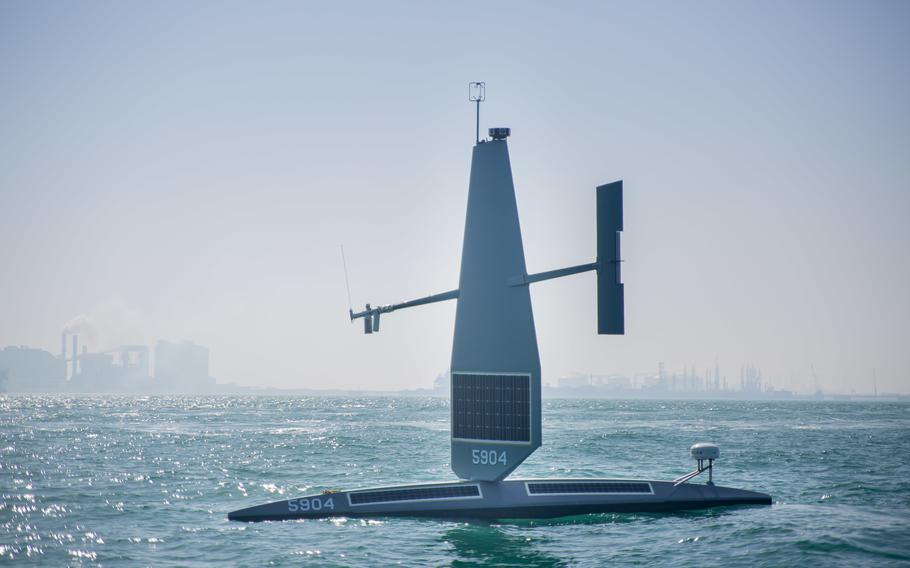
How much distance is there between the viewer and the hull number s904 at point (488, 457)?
3041cm

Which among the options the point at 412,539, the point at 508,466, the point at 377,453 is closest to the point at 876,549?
the point at 508,466

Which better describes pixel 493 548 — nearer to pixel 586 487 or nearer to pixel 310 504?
pixel 586 487

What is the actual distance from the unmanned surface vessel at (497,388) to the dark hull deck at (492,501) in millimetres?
34

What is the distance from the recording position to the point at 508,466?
3033 cm

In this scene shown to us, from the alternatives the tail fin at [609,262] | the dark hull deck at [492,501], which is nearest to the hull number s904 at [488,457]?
the dark hull deck at [492,501]

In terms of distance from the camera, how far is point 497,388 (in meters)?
30.5

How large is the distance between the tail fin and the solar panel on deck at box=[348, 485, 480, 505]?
7046 mm

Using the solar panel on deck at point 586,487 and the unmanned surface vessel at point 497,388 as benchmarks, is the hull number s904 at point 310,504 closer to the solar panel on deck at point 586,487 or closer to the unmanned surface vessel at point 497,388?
the unmanned surface vessel at point 497,388

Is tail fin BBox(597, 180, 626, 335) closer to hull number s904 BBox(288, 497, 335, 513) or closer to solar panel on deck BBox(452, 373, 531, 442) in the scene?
solar panel on deck BBox(452, 373, 531, 442)

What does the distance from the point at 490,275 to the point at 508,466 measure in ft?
21.3

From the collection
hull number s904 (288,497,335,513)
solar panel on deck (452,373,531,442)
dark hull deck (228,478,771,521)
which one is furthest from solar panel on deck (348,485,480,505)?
solar panel on deck (452,373,531,442)

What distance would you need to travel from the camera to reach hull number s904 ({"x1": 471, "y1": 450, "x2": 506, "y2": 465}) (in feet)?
99.8

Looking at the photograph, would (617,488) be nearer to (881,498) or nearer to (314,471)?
(881,498)

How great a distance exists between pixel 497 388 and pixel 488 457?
A: 93.3 inches
